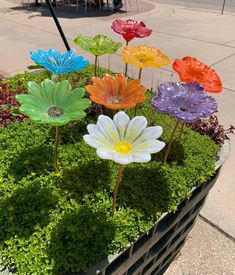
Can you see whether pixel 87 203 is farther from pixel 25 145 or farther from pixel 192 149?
pixel 192 149

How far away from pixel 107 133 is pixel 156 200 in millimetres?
671

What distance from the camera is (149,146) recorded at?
53.9 inches

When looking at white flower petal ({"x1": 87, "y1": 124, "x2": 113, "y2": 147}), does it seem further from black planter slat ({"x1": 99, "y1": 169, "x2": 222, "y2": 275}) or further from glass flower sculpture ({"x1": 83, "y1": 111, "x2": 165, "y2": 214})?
black planter slat ({"x1": 99, "y1": 169, "x2": 222, "y2": 275})

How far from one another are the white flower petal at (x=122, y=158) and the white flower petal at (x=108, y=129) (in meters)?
0.14

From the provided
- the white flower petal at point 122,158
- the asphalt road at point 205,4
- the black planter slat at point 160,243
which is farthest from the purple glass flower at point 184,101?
the asphalt road at point 205,4

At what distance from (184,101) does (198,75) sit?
0.32 meters

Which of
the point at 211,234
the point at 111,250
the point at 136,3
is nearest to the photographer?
the point at 111,250

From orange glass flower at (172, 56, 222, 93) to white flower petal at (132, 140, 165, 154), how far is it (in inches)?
29.5

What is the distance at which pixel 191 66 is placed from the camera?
2041 mm

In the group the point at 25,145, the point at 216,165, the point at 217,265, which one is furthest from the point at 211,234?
the point at 25,145

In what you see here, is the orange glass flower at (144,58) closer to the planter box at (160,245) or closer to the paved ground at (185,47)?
the planter box at (160,245)

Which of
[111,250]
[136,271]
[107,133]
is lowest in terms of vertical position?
[136,271]

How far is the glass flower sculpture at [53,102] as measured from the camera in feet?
5.32

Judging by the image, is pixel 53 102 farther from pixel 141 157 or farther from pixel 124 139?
pixel 141 157
